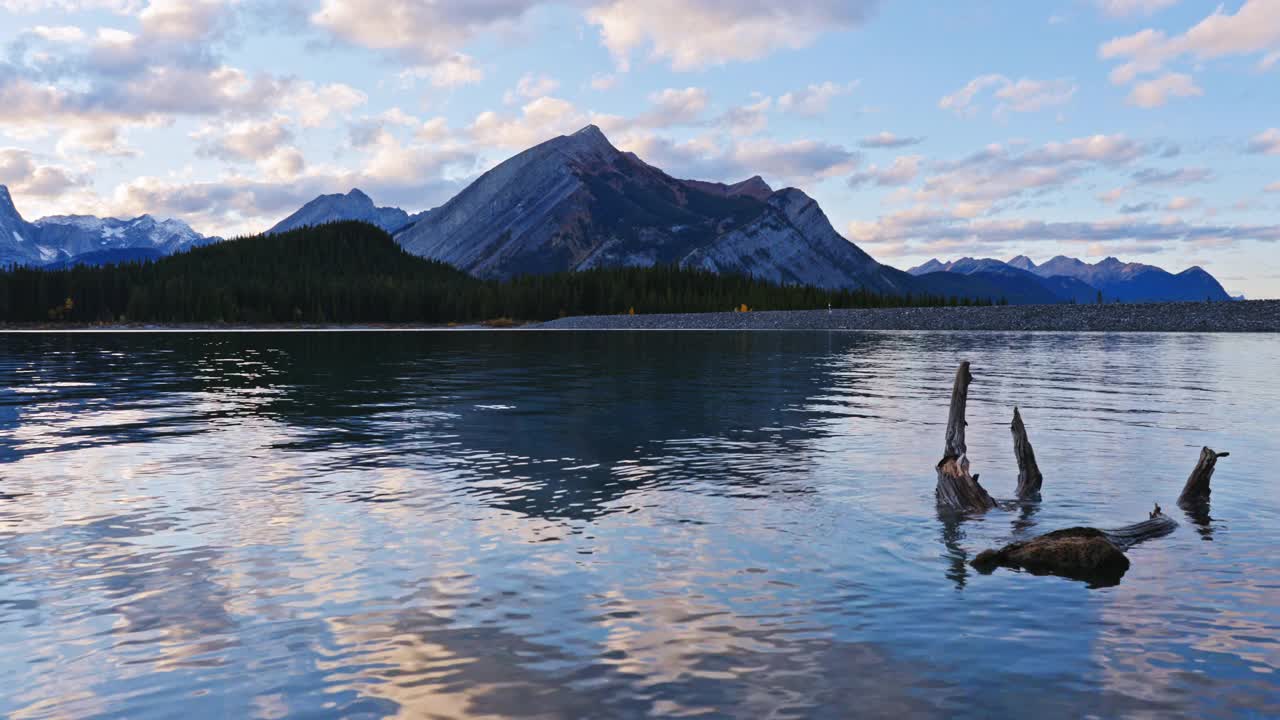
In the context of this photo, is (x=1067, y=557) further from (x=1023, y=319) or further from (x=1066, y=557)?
(x=1023, y=319)

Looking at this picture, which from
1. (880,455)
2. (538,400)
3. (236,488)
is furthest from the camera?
(538,400)

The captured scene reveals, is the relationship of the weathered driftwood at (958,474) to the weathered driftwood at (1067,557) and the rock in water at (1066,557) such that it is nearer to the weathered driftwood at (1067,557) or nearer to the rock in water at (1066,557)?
the weathered driftwood at (1067,557)

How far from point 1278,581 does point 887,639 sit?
6501 mm

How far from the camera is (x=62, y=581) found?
13844 mm

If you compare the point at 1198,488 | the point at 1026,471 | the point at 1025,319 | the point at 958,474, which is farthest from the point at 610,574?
the point at 1025,319

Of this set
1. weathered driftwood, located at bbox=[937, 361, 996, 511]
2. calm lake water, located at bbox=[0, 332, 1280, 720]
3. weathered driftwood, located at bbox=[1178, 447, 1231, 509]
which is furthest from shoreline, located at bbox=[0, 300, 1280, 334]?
weathered driftwood, located at bbox=[937, 361, 996, 511]

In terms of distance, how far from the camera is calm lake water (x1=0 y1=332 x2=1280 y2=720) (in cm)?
1008

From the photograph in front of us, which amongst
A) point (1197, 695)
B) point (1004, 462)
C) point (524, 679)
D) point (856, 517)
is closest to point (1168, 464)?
point (1004, 462)

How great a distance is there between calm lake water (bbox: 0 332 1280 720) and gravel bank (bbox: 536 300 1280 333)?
113036mm

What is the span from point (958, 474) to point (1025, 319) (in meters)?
138

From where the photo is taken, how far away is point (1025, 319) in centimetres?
14762

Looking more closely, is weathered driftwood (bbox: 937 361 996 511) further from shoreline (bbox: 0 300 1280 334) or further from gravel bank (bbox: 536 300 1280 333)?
gravel bank (bbox: 536 300 1280 333)

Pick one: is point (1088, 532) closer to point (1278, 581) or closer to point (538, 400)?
point (1278, 581)

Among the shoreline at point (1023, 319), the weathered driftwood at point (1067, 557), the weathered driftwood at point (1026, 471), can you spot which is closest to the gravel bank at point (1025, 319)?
the shoreline at point (1023, 319)
